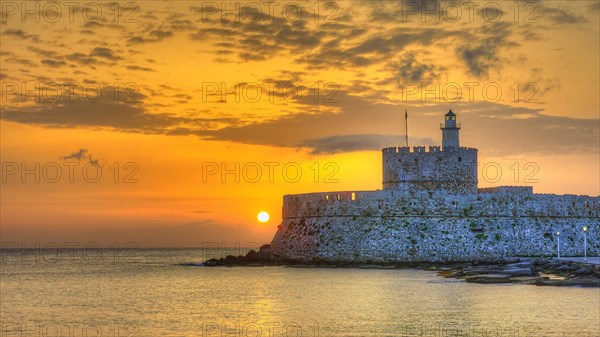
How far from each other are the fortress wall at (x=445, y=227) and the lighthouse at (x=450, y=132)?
6.03 meters

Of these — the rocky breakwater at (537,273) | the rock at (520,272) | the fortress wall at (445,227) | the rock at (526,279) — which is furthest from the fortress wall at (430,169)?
the rock at (526,279)

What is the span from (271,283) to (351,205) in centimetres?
1446

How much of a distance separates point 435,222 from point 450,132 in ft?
28.7

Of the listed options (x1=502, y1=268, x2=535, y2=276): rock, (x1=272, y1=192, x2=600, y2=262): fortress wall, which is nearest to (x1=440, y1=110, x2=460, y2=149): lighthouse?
(x1=272, y1=192, x2=600, y2=262): fortress wall

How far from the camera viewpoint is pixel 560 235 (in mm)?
62875

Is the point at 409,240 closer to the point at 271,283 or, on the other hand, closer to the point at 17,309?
the point at 271,283

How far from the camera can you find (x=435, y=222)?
2448 inches

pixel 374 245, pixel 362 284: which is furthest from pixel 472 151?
pixel 362 284

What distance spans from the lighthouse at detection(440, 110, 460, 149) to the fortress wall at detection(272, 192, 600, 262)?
603 cm

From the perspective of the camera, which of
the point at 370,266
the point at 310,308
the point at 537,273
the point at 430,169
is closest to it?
the point at 310,308

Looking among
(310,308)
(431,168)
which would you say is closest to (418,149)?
(431,168)

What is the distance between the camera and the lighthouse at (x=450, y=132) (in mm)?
67625

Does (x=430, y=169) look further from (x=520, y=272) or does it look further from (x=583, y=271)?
(x=583, y=271)

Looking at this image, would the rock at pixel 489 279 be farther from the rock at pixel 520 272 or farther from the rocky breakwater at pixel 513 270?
the rock at pixel 520 272
